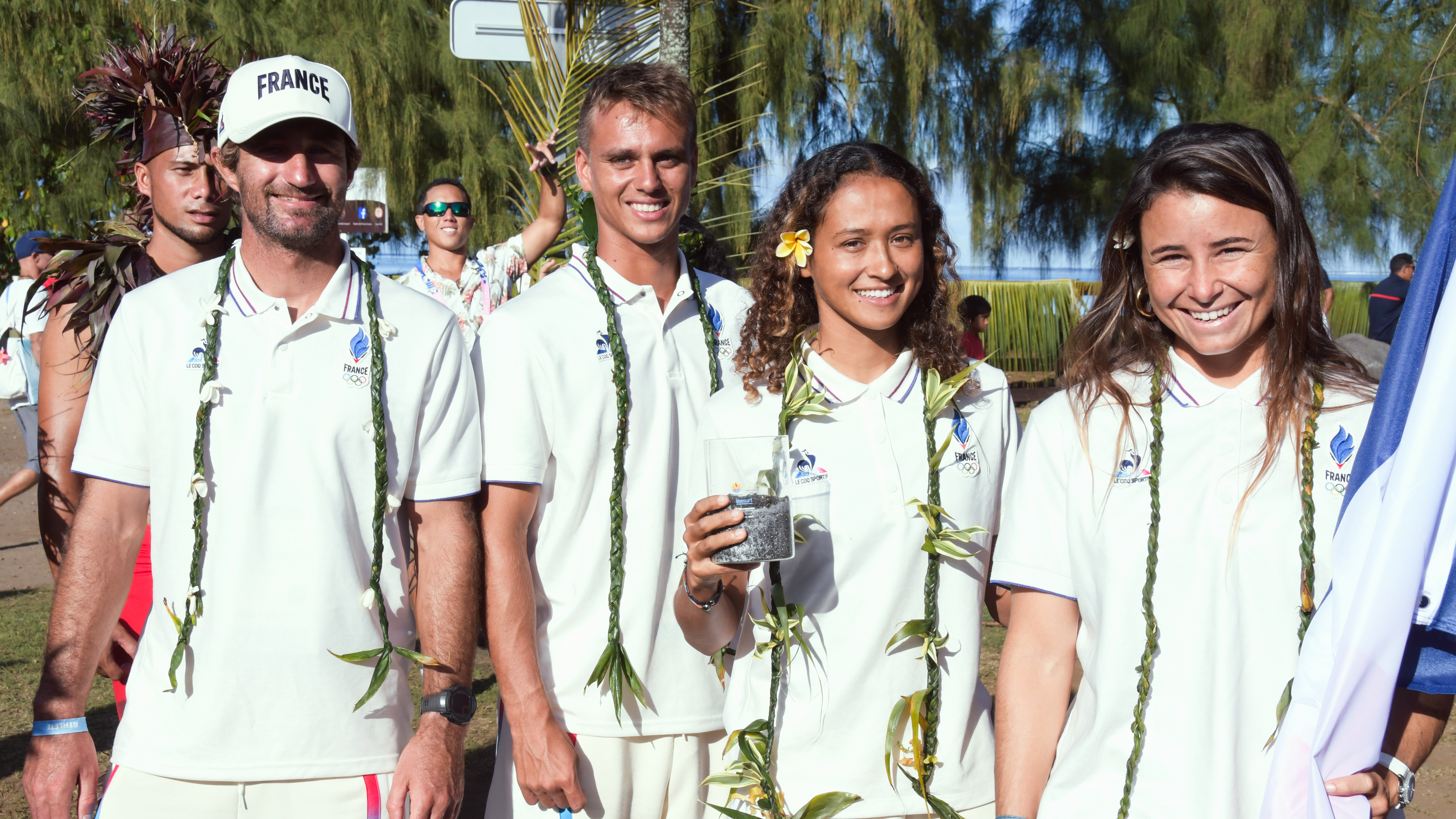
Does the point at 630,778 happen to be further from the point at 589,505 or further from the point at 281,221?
the point at 281,221

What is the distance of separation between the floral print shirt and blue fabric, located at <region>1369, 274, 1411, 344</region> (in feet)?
33.8

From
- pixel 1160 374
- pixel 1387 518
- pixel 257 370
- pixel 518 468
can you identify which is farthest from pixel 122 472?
pixel 1387 518

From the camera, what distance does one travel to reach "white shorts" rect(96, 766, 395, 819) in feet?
7.95

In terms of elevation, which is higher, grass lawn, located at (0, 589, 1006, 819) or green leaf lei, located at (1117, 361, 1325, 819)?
green leaf lei, located at (1117, 361, 1325, 819)

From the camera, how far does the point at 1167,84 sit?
14578mm

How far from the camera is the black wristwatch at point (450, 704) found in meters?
2.55

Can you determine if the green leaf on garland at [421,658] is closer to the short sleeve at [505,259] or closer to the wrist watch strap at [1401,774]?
the wrist watch strap at [1401,774]

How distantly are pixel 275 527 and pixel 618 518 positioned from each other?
2.47 ft

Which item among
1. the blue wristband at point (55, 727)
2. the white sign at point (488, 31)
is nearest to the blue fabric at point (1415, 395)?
the blue wristband at point (55, 727)

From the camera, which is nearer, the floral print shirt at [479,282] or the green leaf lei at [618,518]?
the green leaf lei at [618,518]

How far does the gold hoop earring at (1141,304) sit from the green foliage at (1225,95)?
1242 centimetres

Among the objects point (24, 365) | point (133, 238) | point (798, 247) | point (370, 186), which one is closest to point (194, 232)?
point (133, 238)

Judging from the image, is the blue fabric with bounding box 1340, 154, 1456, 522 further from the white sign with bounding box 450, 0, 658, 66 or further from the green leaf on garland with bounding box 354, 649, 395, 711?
the white sign with bounding box 450, 0, 658, 66

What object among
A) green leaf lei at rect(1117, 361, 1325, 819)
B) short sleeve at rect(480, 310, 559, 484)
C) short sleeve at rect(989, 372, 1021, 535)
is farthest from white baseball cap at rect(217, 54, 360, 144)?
green leaf lei at rect(1117, 361, 1325, 819)
